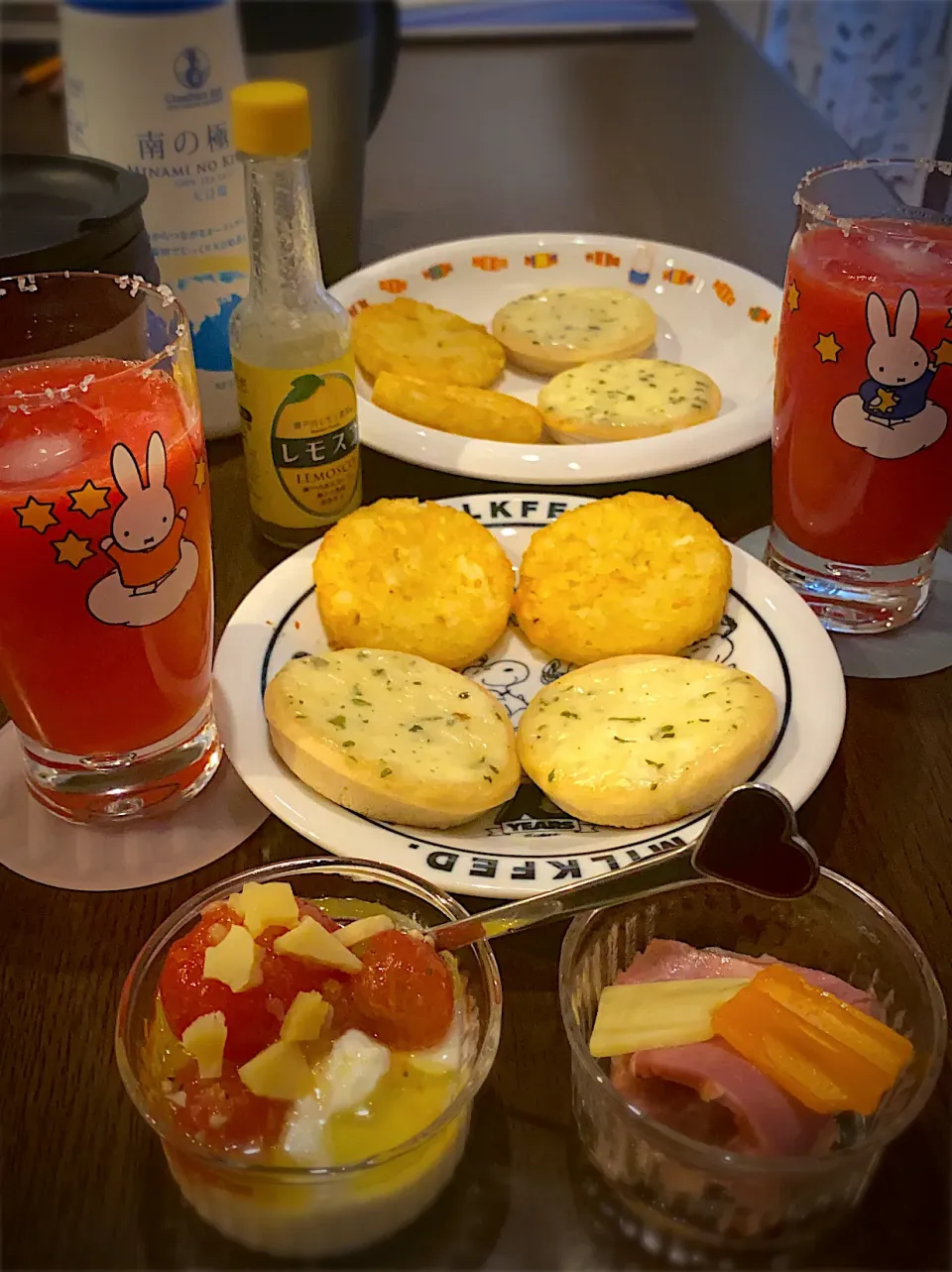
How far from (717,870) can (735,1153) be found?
163mm

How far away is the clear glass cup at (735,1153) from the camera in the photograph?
0.59 meters

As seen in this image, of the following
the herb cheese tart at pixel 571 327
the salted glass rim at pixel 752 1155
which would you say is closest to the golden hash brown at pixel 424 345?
the herb cheese tart at pixel 571 327

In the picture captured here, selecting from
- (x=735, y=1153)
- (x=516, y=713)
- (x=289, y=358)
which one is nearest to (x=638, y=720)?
(x=516, y=713)

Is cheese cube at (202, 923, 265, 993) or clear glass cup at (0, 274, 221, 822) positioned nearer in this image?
cheese cube at (202, 923, 265, 993)

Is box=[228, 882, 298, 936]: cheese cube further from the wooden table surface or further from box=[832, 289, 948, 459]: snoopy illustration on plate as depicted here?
box=[832, 289, 948, 459]: snoopy illustration on plate

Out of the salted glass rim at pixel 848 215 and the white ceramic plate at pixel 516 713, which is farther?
the salted glass rim at pixel 848 215

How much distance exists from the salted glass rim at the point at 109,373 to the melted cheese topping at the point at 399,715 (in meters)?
0.27

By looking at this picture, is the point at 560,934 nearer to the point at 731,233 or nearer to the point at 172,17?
the point at 172,17

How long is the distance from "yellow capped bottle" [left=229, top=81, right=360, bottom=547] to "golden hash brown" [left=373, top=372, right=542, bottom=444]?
16 cm

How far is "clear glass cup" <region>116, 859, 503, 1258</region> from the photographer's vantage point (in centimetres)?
57

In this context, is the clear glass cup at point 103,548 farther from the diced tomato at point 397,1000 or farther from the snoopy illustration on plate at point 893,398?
the snoopy illustration on plate at point 893,398

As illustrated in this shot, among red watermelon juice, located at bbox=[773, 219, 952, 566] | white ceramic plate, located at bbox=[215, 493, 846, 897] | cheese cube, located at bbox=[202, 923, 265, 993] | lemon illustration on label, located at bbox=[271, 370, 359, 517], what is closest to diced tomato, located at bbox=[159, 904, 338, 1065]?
cheese cube, located at bbox=[202, 923, 265, 993]

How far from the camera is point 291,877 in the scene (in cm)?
75

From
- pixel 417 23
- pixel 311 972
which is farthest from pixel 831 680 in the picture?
pixel 417 23
